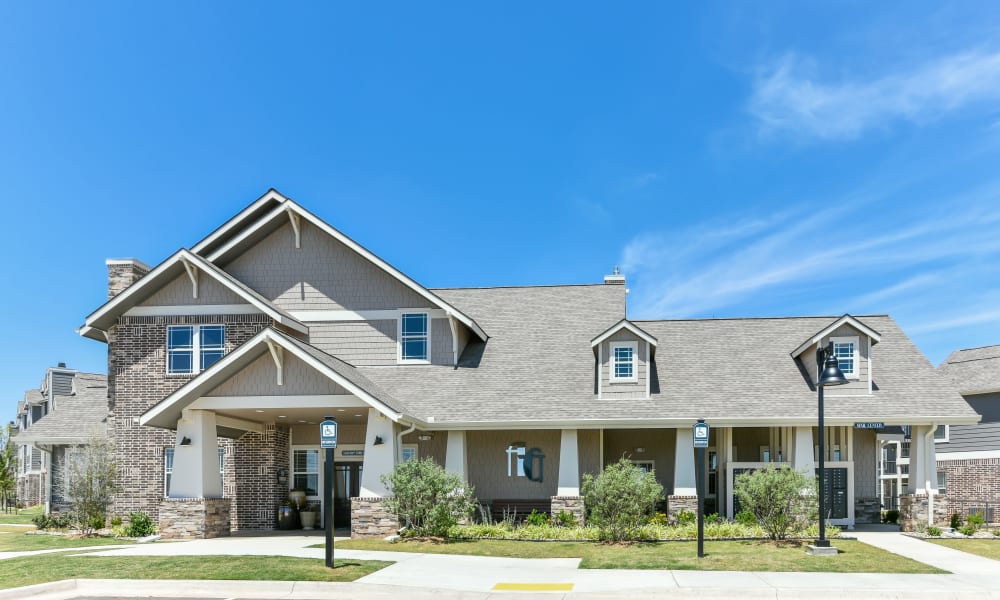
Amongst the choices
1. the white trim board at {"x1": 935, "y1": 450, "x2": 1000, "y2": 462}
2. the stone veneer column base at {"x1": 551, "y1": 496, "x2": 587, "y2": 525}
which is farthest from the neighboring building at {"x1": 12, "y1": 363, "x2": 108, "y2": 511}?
the white trim board at {"x1": 935, "y1": 450, "x2": 1000, "y2": 462}

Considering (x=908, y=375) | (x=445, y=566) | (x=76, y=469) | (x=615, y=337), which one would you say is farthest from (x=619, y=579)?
(x=76, y=469)

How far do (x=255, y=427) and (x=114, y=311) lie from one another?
5334 millimetres

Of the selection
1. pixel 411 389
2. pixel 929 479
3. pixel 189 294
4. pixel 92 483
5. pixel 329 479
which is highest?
pixel 189 294

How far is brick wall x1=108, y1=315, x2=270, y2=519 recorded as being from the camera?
25406 mm

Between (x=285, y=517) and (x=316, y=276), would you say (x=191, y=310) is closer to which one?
(x=316, y=276)

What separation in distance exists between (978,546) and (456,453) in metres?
13.3

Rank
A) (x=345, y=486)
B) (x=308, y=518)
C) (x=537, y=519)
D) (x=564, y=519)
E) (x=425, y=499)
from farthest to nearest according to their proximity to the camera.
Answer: (x=345, y=486) < (x=308, y=518) < (x=537, y=519) < (x=564, y=519) < (x=425, y=499)

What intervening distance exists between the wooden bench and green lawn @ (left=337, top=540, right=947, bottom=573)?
367cm

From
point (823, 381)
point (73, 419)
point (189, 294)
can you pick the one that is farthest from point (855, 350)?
point (73, 419)

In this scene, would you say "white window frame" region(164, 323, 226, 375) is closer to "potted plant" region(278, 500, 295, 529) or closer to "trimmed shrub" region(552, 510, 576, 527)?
"potted plant" region(278, 500, 295, 529)

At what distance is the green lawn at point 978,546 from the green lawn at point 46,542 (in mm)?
20068

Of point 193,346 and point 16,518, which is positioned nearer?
point 193,346

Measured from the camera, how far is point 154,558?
17.4 m

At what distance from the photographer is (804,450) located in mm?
24297
